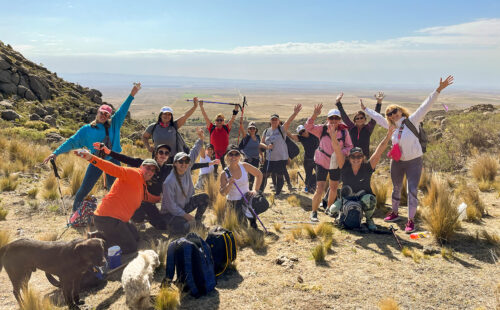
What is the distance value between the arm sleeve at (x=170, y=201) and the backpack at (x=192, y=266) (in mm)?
1464

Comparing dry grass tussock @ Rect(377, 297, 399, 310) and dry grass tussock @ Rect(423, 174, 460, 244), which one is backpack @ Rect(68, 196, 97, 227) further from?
dry grass tussock @ Rect(423, 174, 460, 244)

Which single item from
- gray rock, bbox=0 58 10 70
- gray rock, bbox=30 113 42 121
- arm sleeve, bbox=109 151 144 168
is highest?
gray rock, bbox=0 58 10 70

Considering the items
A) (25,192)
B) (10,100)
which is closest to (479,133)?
(25,192)

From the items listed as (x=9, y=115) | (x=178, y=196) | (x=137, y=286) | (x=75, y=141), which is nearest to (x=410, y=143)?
(x=178, y=196)

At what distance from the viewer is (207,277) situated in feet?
11.4

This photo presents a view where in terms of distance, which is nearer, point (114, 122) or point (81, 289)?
point (81, 289)

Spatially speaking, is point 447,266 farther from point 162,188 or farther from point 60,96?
point 60,96

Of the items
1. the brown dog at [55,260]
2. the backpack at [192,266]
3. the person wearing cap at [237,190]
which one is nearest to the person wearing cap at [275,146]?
the person wearing cap at [237,190]

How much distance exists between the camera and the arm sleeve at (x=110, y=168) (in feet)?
12.9

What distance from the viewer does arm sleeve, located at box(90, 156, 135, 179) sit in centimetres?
394

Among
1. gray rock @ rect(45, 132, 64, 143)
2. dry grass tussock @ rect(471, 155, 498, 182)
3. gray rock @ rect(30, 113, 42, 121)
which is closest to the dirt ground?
dry grass tussock @ rect(471, 155, 498, 182)

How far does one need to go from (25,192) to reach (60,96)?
63.6 ft

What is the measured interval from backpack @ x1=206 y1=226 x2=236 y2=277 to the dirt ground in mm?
146

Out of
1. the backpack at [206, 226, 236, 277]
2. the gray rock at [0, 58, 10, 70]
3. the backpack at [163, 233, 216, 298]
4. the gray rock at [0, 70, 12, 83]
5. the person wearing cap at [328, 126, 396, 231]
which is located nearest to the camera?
the backpack at [163, 233, 216, 298]
